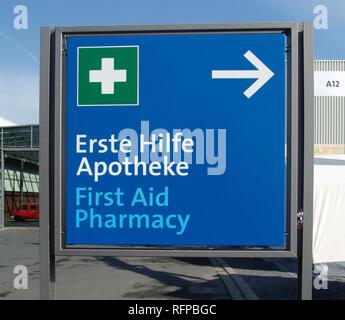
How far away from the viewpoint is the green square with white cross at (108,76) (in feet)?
10.2

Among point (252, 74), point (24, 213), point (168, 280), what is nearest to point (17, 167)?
point (24, 213)

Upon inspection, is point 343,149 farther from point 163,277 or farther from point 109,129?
point 109,129

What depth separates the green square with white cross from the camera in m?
3.12

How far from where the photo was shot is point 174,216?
3141 millimetres

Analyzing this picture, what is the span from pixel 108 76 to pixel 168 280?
292 inches

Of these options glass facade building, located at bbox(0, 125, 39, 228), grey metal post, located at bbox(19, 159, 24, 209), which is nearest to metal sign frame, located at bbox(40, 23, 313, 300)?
glass facade building, located at bbox(0, 125, 39, 228)

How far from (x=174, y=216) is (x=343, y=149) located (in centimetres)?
877

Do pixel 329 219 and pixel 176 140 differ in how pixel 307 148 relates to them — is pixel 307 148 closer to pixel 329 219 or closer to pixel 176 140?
pixel 176 140

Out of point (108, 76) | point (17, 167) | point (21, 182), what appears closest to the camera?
point (108, 76)

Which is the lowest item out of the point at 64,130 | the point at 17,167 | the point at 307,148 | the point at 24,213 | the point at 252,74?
the point at 24,213

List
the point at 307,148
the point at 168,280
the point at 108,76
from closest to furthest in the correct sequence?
the point at 307,148, the point at 108,76, the point at 168,280

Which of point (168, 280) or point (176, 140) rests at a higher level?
point (176, 140)

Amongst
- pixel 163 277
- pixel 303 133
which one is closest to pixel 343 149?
pixel 163 277

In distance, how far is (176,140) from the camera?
308cm
